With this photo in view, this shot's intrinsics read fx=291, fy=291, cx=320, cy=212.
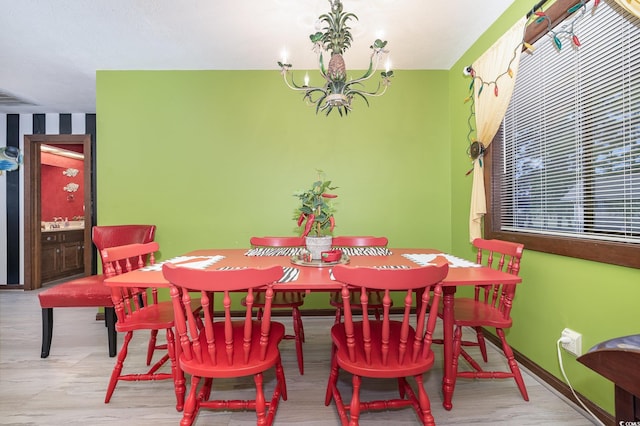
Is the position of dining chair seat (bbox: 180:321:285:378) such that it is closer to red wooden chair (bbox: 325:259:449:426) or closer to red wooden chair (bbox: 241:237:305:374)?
red wooden chair (bbox: 325:259:449:426)

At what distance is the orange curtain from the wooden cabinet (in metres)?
5.97

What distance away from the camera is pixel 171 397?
1.76 m

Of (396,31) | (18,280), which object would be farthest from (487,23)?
(18,280)

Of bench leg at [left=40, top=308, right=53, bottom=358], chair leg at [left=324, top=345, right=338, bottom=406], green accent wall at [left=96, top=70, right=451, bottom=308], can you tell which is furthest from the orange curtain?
bench leg at [left=40, top=308, right=53, bottom=358]

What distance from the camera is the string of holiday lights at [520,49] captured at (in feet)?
5.35

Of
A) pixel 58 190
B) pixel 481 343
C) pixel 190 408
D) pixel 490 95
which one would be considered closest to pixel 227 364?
pixel 190 408

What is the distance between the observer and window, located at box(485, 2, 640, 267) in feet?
4.65

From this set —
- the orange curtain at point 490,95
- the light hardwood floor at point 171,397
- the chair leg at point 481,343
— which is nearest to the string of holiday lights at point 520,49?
the orange curtain at point 490,95

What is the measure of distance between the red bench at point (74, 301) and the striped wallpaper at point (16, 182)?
9.80 feet

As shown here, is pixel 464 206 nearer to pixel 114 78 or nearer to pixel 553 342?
pixel 553 342

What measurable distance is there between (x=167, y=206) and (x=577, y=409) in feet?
11.8

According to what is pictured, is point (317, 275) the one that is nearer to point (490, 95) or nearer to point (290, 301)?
point (290, 301)

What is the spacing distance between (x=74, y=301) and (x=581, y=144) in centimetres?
371

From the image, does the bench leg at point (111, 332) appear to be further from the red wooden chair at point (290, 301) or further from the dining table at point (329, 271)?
the red wooden chair at point (290, 301)
